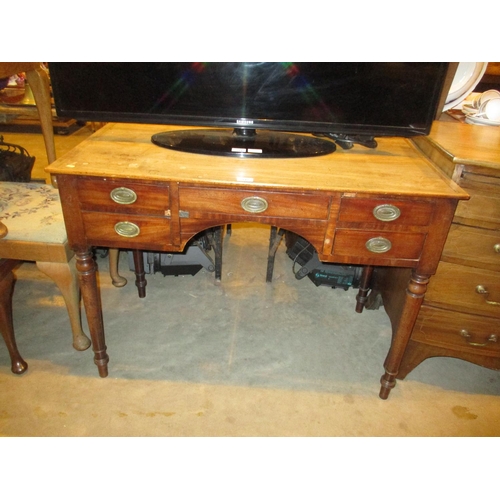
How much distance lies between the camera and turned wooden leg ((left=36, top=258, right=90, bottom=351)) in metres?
1.27

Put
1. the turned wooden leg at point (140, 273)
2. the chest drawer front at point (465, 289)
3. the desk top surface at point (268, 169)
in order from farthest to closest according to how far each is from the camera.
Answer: the turned wooden leg at point (140, 273), the chest drawer front at point (465, 289), the desk top surface at point (268, 169)

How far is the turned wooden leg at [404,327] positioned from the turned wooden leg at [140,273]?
1146 millimetres

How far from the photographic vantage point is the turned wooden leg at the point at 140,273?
172 cm

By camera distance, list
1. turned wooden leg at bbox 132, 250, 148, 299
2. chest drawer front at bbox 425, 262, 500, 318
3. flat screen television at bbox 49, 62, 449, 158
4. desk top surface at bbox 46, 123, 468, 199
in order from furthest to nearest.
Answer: turned wooden leg at bbox 132, 250, 148, 299 < chest drawer front at bbox 425, 262, 500, 318 < flat screen television at bbox 49, 62, 449, 158 < desk top surface at bbox 46, 123, 468, 199

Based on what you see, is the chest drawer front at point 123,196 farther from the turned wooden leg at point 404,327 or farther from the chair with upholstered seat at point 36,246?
the turned wooden leg at point 404,327

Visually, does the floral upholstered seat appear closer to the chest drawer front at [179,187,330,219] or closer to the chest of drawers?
the chest drawer front at [179,187,330,219]

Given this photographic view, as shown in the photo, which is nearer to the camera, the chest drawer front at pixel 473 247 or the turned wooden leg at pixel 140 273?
the chest drawer front at pixel 473 247

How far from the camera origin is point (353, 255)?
108 cm

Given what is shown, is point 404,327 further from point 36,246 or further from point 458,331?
point 36,246

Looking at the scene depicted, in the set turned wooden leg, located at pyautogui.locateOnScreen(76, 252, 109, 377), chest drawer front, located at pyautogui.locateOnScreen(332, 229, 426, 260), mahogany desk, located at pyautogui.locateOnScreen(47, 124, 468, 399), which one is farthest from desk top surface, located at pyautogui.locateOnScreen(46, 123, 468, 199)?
turned wooden leg, located at pyautogui.locateOnScreen(76, 252, 109, 377)

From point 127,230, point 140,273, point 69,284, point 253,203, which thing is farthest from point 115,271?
point 253,203

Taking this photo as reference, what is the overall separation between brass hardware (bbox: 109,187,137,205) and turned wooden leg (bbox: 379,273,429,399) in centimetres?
87

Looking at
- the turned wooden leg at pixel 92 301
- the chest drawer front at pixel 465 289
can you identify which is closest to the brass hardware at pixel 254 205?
the turned wooden leg at pixel 92 301

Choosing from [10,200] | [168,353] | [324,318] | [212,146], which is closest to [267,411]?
→ [168,353]
